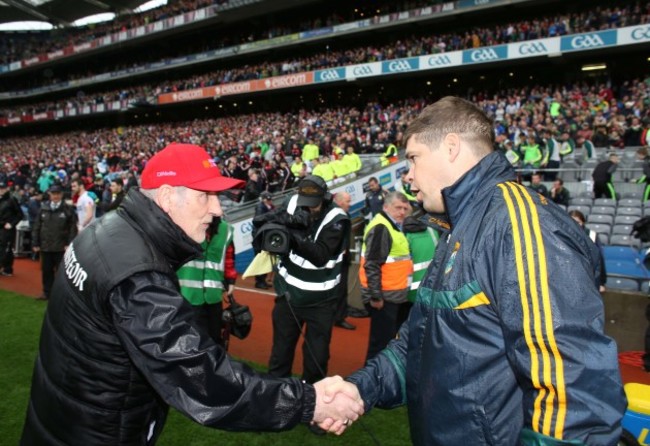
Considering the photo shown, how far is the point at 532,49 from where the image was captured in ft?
70.1

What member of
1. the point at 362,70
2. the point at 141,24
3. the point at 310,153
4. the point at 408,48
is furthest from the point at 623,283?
the point at 141,24

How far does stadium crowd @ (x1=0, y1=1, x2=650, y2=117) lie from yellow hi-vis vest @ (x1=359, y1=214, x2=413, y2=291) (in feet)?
64.3

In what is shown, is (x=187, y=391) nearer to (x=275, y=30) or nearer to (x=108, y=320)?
(x=108, y=320)

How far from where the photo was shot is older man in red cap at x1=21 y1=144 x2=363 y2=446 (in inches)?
65.4

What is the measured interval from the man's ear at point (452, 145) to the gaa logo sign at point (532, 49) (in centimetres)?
2222

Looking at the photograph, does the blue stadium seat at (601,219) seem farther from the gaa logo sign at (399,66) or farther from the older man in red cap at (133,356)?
the gaa logo sign at (399,66)

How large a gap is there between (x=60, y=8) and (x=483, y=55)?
44628mm

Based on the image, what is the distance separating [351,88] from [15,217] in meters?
23.3

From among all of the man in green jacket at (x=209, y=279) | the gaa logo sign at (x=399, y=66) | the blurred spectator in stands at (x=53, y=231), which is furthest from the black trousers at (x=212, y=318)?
the gaa logo sign at (x=399, y=66)

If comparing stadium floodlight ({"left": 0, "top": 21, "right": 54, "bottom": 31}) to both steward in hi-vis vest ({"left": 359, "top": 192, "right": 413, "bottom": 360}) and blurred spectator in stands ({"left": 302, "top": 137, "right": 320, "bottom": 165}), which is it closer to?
blurred spectator in stands ({"left": 302, "top": 137, "right": 320, "bottom": 165})

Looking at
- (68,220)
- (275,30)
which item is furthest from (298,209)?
(275,30)

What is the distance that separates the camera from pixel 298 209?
421 centimetres

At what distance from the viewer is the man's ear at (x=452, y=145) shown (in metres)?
1.74

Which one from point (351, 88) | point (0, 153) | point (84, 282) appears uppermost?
point (351, 88)
